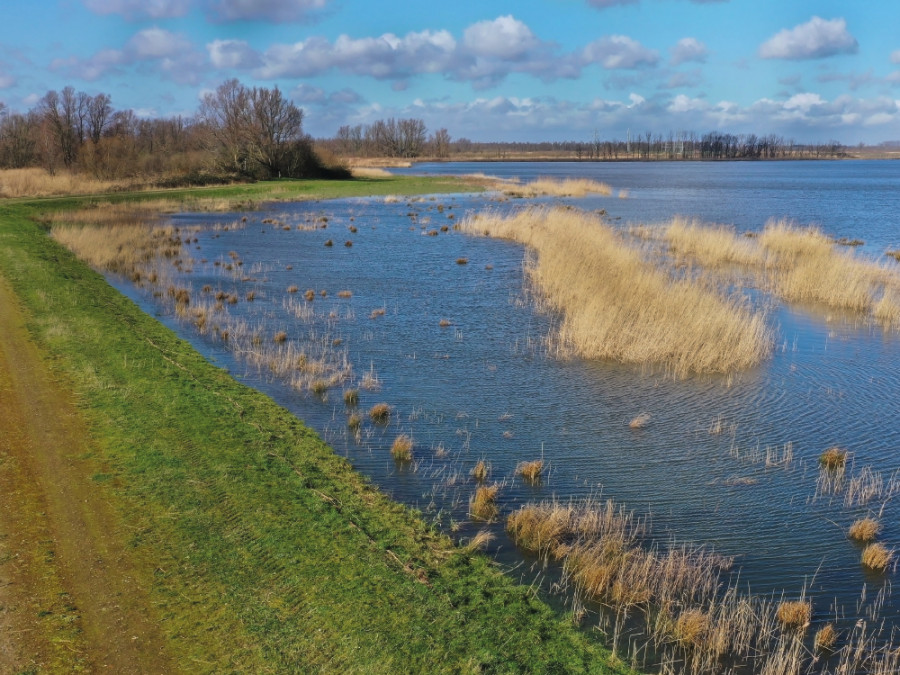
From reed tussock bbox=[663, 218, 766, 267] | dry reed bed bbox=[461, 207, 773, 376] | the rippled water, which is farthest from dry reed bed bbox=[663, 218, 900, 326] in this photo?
dry reed bed bbox=[461, 207, 773, 376]

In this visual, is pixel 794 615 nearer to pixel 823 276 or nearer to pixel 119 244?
pixel 823 276

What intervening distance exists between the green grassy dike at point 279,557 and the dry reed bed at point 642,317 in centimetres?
728

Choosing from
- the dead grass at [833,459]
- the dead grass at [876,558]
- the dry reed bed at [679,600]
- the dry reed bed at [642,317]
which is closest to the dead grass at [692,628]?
the dry reed bed at [679,600]

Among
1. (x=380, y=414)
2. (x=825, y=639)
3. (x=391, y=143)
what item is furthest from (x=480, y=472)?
(x=391, y=143)

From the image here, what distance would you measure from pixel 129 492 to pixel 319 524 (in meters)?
2.01

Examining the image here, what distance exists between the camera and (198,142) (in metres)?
75.2

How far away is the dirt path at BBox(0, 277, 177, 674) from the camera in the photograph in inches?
194

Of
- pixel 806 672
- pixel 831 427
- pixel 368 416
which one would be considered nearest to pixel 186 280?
pixel 368 416

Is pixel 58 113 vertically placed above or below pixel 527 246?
above

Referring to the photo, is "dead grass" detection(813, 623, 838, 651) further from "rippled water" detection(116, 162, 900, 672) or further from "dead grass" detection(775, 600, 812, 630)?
"rippled water" detection(116, 162, 900, 672)

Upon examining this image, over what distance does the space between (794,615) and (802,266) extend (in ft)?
61.7

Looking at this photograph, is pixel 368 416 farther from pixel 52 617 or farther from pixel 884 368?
pixel 884 368

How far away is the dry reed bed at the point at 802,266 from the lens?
19.8 m

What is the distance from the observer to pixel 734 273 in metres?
24.1
